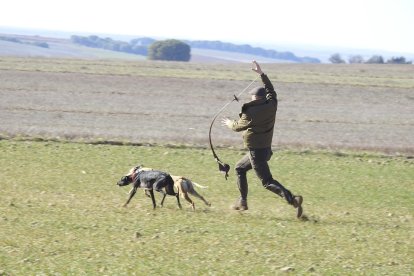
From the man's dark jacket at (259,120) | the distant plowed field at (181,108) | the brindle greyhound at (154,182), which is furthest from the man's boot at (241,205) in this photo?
the distant plowed field at (181,108)

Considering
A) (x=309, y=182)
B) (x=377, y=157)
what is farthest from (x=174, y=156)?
(x=377, y=157)

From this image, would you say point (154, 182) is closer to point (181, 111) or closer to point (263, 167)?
point (263, 167)

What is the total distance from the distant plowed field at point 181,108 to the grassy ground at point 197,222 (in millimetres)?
4734

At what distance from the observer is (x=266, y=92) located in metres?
13.4

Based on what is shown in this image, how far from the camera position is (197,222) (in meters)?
12.9

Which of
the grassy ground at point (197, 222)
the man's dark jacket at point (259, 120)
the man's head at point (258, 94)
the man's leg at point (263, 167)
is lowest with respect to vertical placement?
the grassy ground at point (197, 222)

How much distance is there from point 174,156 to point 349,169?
510 cm

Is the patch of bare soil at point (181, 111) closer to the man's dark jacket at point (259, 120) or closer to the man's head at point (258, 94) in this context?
the man's dark jacket at point (259, 120)

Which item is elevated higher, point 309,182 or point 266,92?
point 266,92

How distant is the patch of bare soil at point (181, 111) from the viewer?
26.0 m

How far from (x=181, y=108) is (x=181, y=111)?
1.02 metres

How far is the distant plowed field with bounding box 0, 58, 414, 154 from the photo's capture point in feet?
85.4

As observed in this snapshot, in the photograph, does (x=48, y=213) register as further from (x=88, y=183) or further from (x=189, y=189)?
(x=88, y=183)

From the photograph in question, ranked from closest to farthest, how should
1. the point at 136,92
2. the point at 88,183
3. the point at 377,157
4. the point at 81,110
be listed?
the point at 88,183
the point at 377,157
the point at 81,110
the point at 136,92
